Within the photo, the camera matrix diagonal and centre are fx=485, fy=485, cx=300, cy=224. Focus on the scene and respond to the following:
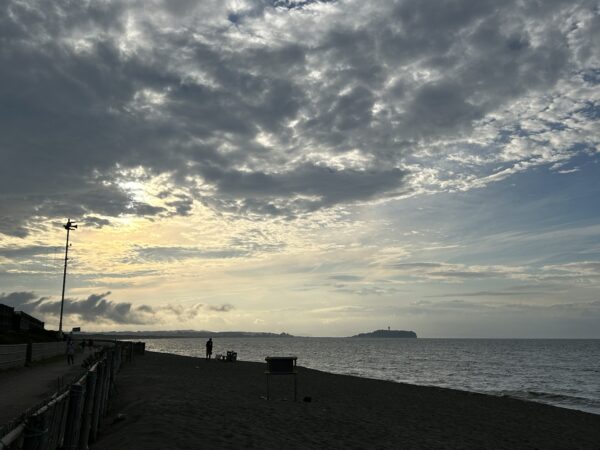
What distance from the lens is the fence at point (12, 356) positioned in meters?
25.2

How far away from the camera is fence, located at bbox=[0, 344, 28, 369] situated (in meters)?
25.2

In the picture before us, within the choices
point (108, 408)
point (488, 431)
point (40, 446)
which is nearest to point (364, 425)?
point (488, 431)

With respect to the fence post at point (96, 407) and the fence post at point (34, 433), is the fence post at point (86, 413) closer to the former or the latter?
the fence post at point (96, 407)

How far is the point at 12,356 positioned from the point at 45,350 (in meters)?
12.6

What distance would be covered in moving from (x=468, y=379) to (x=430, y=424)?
35118 millimetres

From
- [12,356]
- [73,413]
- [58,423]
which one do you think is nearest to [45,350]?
[12,356]

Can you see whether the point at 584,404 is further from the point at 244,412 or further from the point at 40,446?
the point at 40,446

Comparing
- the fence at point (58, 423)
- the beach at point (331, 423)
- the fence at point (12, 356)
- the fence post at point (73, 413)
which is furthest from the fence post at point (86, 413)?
the fence at point (12, 356)

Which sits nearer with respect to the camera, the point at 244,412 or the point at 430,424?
the point at 244,412

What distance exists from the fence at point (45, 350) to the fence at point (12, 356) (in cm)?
225

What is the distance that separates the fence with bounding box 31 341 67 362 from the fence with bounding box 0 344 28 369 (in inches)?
88.7

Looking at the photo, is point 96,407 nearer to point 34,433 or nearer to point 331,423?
point 34,433

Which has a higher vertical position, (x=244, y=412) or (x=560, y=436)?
(x=244, y=412)

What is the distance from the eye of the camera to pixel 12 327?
52750mm
